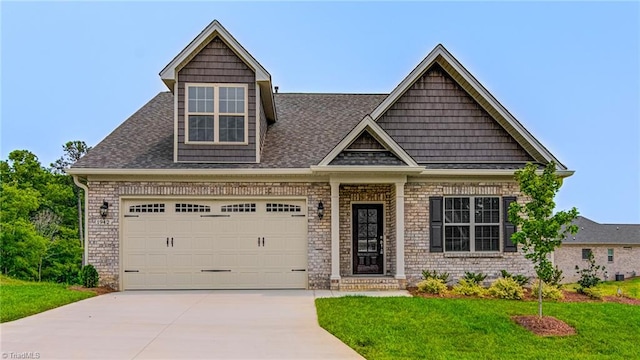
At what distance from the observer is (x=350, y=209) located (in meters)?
14.9

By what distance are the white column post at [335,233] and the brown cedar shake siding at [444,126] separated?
2258 mm

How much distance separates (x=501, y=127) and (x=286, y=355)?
989 centimetres

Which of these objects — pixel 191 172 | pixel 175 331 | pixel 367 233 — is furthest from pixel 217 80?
pixel 175 331

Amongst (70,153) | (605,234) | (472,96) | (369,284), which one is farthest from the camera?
(605,234)

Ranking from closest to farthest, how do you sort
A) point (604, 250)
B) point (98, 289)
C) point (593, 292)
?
point (593, 292)
point (98, 289)
point (604, 250)

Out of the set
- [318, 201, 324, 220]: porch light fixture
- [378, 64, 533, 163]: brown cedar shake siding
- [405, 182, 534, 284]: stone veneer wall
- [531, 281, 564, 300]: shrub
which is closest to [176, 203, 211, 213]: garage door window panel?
[318, 201, 324, 220]: porch light fixture

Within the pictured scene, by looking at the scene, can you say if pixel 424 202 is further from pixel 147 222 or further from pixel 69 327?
pixel 69 327

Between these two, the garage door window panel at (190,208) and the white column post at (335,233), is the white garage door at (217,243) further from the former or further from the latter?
the white column post at (335,233)

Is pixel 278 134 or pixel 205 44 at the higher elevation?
pixel 205 44

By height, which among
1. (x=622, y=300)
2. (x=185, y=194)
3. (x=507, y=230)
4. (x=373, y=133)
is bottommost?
(x=622, y=300)

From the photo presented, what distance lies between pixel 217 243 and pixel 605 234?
36.0 metres

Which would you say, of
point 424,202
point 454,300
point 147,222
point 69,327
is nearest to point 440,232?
point 424,202

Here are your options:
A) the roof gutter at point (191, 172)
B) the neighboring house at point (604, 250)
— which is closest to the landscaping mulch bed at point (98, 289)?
the roof gutter at point (191, 172)

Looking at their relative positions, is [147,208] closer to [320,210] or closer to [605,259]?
[320,210]
